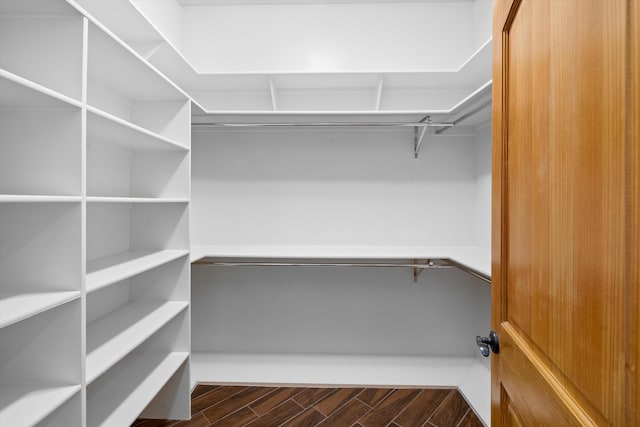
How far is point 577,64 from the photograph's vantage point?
0.48 metres

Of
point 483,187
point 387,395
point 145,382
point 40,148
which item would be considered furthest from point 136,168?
point 483,187

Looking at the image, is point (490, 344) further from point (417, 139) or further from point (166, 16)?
point (166, 16)

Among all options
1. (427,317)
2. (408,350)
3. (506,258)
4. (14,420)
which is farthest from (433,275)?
(14,420)

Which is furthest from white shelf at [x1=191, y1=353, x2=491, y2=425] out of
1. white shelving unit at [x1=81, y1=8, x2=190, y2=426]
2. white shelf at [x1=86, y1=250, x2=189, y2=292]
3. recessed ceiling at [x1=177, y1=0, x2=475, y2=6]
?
recessed ceiling at [x1=177, y1=0, x2=475, y2=6]

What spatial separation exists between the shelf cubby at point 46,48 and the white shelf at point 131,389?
1.21m

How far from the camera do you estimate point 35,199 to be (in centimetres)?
77

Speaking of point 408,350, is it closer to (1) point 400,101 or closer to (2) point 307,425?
(2) point 307,425

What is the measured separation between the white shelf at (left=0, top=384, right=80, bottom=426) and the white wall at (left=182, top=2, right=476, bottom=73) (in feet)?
6.95

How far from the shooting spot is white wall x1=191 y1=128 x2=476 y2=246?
7.43ft

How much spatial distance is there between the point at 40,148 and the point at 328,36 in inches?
77.1

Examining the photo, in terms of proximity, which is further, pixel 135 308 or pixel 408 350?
pixel 408 350

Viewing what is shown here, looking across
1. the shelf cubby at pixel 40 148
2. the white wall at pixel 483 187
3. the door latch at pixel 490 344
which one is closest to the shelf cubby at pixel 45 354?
the shelf cubby at pixel 40 148

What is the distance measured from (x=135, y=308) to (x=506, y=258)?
5.64 ft

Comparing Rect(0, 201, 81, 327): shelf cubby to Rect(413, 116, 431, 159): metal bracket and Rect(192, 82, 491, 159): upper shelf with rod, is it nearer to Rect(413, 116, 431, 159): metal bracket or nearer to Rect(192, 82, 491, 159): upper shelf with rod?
Rect(192, 82, 491, 159): upper shelf with rod
